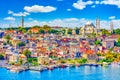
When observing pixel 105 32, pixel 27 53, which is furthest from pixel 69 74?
pixel 105 32

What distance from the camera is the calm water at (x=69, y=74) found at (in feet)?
24.7

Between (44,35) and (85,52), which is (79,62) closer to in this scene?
(85,52)

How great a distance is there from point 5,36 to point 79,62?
8.60 feet

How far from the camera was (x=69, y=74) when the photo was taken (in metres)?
8.00

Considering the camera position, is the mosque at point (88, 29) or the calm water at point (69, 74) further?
the mosque at point (88, 29)

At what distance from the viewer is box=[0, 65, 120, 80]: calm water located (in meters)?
7.53

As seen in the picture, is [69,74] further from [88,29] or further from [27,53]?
[88,29]

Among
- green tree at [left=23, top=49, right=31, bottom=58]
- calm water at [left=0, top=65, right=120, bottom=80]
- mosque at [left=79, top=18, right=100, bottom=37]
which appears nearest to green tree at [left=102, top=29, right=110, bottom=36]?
mosque at [left=79, top=18, right=100, bottom=37]

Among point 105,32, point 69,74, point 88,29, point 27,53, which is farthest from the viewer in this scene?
point 88,29

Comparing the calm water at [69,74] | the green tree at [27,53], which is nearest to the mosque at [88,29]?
the green tree at [27,53]

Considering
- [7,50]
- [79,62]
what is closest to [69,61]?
[79,62]

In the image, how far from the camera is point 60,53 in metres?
Result: 10.1

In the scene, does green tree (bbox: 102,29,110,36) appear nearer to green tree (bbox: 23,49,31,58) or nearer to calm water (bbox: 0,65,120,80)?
green tree (bbox: 23,49,31,58)

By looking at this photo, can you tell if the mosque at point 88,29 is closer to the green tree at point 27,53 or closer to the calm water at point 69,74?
the green tree at point 27,53
